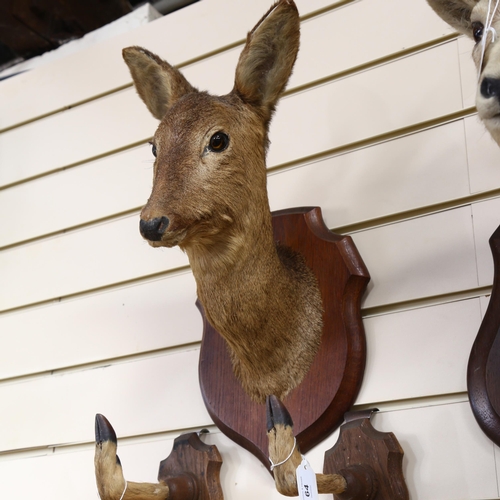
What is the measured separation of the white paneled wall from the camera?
1.20 metres

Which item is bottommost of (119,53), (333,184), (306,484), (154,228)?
(306,484)

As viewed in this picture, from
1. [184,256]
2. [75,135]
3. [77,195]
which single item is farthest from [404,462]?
[75,135]

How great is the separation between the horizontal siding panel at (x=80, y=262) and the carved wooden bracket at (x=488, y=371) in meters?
0.69

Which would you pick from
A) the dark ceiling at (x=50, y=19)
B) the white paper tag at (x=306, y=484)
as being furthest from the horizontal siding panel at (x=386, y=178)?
the dark ceiling at (x=50, y=19)

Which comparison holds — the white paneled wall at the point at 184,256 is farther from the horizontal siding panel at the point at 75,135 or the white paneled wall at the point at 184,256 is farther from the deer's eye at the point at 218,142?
the deer's eye at the point at 218,142

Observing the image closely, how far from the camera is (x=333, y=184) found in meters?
1.40

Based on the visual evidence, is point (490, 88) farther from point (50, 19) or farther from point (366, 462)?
point (50, 19)

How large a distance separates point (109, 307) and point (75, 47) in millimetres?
815

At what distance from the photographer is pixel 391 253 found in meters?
1.29

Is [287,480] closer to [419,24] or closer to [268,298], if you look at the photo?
[268,298]

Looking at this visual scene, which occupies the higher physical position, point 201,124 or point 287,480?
point 201,124

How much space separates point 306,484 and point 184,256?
2.42ft

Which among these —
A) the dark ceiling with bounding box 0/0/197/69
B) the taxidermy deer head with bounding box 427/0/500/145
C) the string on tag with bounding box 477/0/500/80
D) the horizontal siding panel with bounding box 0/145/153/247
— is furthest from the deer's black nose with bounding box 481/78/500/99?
the dark ceiling with bounding box 0/0/197/69

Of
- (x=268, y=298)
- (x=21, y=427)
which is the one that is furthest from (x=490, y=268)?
(x=21, y=427)
